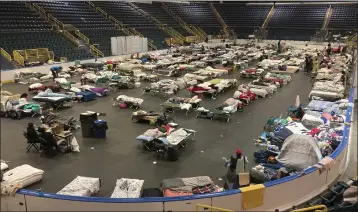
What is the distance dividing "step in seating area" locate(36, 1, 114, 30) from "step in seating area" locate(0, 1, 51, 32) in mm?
2168

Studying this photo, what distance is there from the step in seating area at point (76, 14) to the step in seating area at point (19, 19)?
217 cm

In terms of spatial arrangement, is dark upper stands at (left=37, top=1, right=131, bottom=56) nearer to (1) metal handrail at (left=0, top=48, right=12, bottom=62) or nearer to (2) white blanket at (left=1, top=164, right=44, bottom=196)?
(1) metal handrail at (left=0, top=48, right=12, bottom=62)

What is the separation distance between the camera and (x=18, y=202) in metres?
6.44

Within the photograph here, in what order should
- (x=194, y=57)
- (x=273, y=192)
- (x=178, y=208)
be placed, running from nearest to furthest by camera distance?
(x=178, y=208), (x=273, y=192), (x=194, y=57)

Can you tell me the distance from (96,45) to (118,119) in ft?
61.2

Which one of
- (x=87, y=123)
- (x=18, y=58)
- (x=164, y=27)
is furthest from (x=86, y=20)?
(x=87, y=123)

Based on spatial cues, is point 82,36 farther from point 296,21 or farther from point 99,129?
point 296,21

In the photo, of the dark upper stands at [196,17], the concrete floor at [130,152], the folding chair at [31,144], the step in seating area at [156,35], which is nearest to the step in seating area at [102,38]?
the step in seating area at [156,35]

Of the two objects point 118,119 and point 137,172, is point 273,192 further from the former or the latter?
point 118,119

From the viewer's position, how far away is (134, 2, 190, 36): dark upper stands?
141 ft

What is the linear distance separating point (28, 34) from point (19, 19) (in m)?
2.19

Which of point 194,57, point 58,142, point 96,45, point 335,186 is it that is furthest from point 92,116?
point 96,45

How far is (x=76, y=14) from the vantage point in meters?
32.9

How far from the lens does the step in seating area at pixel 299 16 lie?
4497 cm
